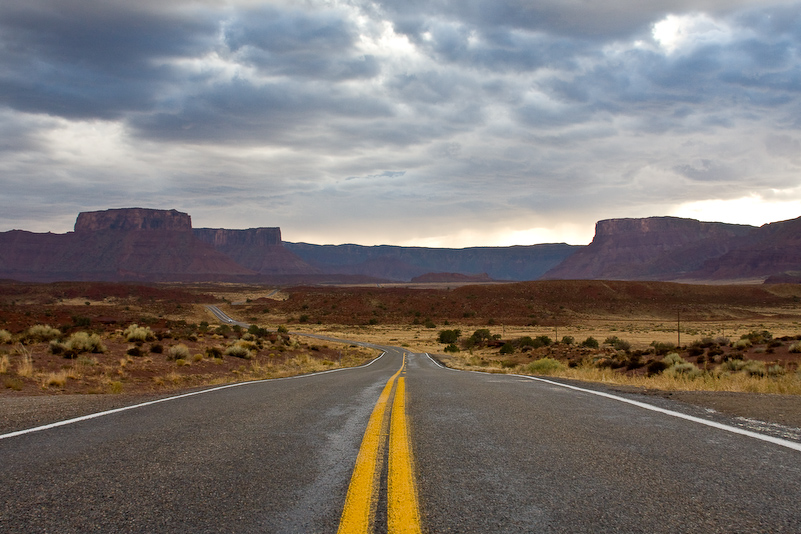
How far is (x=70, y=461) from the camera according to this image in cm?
398

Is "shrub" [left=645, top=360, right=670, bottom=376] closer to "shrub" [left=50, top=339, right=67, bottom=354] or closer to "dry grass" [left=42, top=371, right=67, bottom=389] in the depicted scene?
"dry grass" [left=42, top=371, right=67, bottom=389]

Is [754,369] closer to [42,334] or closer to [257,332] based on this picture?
[42,334]

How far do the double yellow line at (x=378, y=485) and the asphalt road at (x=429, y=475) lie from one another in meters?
0.06

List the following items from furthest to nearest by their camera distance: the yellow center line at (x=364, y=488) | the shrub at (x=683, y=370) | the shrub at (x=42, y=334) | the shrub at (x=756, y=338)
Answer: the shrub at (x=756, y=338), the shrub at (x=42, y=334), the shrub at (x=683, y=370), the yellow center line at (x=364, y=488)

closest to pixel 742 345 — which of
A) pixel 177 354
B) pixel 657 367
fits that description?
pixel 657 367

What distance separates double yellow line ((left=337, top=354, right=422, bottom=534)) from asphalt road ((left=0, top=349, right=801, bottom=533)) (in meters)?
0.06

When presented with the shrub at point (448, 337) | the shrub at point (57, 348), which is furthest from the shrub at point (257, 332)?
the shrub at point (448, 337)

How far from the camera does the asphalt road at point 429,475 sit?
2.77m

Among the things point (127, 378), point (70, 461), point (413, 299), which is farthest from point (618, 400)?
point (413, 299)

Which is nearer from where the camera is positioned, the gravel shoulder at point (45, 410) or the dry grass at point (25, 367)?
the gravel shoulder at point (45, 410)

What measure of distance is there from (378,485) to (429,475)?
0.41m

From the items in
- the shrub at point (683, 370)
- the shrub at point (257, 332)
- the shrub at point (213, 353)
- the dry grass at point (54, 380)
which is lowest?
the shrub at point (257, 332)

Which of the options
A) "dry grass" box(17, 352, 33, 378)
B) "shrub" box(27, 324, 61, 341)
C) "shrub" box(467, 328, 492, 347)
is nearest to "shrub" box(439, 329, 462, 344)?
"shrub" box(467, 328, 492, 347)

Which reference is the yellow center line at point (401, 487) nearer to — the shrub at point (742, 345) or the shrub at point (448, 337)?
the shrub at point (742, 345)
